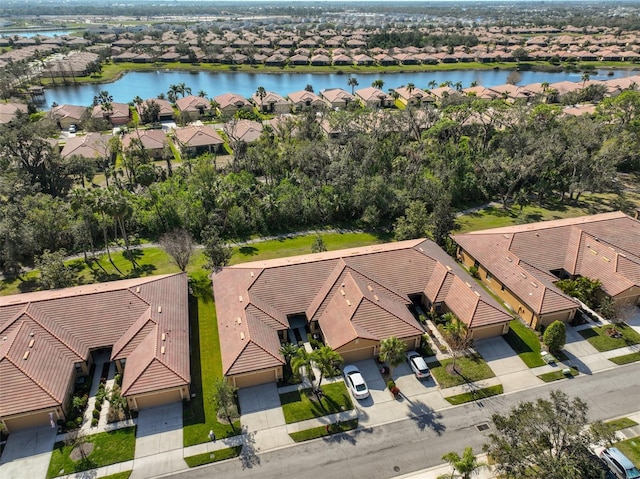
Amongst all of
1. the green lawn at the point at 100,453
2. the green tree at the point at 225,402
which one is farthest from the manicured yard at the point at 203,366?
the green lawn at the point at 100,453

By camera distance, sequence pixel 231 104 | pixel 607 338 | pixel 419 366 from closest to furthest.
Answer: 1. pixel 419 366
2. pixel 607 338
3. pixel 231 104

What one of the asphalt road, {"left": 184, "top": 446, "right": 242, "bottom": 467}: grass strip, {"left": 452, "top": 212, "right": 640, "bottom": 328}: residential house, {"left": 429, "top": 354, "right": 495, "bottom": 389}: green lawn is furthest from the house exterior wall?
{"left": 452, "top": 212, "right": 640, "bottom": 328}: residential house

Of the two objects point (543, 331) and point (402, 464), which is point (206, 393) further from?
point (543, 331)

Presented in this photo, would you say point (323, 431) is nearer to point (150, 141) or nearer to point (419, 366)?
point (419, 366)

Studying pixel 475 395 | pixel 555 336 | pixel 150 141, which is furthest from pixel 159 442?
pixel 150 141

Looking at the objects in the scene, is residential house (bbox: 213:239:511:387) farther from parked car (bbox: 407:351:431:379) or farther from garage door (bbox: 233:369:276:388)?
parked car (bbox: 407:351:431:379)

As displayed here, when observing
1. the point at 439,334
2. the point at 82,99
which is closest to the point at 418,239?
the point at 439,334
